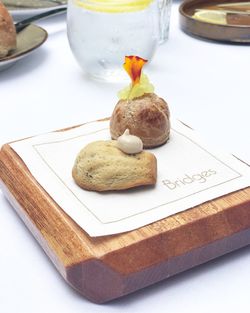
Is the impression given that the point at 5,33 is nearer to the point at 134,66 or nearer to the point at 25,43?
the point at 25,43

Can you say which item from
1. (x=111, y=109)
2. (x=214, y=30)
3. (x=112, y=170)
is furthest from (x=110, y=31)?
(x=112, y=170)

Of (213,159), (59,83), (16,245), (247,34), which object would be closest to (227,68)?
(247,34)

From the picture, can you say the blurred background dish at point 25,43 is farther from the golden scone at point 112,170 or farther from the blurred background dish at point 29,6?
the golden scone at point 112,170

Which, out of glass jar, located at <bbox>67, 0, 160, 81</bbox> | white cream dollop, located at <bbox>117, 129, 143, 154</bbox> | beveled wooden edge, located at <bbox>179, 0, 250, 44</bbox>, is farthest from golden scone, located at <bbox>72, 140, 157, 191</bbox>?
beveled wooden edge, located at <bbox>179, 0, 250, 44</bbox>

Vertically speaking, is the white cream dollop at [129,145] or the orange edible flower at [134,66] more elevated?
the orange edible flower at [134,66]

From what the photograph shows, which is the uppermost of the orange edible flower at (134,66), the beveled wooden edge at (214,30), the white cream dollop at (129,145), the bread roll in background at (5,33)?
the orange edible flower at (134,66)

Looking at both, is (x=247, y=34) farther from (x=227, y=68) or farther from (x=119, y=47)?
(x=119, y=47)

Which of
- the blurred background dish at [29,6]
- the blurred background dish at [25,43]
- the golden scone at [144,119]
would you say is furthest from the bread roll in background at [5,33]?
the golden scone at [144,119]
